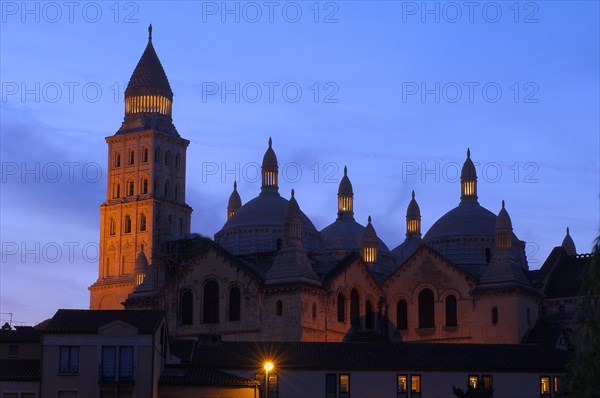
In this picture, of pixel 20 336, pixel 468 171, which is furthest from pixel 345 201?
pixel 20 336

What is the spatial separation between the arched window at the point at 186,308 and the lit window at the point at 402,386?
1241 inches

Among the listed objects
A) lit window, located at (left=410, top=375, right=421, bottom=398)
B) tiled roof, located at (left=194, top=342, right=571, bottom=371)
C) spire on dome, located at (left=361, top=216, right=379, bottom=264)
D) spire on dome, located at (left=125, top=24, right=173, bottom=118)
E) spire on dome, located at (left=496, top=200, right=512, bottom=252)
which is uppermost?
spire on dome, located at (left=125, top=24, right=173, bottom=118)

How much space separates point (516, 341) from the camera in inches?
3654

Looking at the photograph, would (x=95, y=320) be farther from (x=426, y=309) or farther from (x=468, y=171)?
(x=468, y=171)

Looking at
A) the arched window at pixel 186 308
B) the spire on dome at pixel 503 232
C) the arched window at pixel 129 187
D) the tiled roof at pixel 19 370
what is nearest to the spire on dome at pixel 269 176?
the arched window at pixel 186 308

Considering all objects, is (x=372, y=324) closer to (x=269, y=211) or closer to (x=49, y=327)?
(x=269, y=211)

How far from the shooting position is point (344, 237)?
119 meters

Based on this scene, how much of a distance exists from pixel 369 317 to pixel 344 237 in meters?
17.9

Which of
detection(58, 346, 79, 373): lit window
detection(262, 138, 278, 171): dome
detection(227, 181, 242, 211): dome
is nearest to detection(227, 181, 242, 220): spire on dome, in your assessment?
detection(227, 181, 242, 211): dome

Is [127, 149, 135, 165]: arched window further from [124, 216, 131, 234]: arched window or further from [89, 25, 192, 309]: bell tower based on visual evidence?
[124, 216, 131, 234]: arched window

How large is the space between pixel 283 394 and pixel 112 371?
11.3m

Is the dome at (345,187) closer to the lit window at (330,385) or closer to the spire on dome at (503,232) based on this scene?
the spire on dome at (503,232)

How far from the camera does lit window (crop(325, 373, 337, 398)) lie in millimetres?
70394

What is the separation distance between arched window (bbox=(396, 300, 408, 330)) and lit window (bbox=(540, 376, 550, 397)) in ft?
96.5
